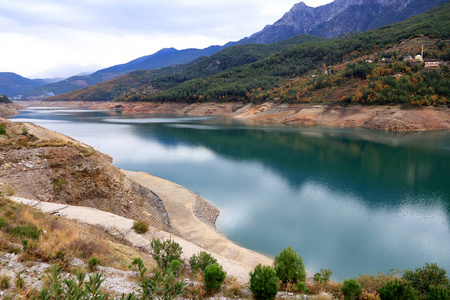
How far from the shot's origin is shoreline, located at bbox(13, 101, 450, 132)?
50031 millimetres

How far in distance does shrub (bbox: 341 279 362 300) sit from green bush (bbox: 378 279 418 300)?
584 millimetres

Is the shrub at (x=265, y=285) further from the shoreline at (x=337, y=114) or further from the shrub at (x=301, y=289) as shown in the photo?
the shoreline at (x=337, y=114)

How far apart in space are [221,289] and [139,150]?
114ft

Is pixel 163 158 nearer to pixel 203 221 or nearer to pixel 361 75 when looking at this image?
pixel 203 221

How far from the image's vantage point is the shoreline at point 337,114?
1970 inches

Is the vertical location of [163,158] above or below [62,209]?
below

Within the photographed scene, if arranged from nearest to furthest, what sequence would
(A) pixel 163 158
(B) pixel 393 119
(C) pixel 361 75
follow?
(A) pixel 163 158 → (B) pixel 393 119 → (C) pixel 361 75

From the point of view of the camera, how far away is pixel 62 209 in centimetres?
1245

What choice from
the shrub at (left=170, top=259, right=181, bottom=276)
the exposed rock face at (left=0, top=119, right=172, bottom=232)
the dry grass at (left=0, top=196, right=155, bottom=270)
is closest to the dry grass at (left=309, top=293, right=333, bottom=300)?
the shrub at (left=170, top=259, right=181, bottom=276)

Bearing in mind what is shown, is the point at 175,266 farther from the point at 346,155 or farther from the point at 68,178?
the point at 346,155

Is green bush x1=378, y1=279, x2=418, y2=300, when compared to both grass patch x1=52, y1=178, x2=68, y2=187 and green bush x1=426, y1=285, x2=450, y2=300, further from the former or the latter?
grass patch x1=52, y1=178, x2=68, y2=187

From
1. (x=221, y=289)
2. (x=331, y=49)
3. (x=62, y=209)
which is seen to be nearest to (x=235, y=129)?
(x=62, y=209)

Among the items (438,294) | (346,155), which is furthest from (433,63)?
(438,294)

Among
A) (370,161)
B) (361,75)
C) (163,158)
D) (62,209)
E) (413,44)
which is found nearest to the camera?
(62,209)
